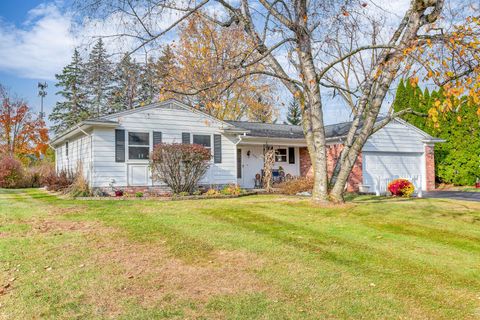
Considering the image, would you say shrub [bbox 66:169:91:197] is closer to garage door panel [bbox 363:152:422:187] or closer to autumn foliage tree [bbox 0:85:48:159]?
garage door panel [bbox 363:152:422:187]

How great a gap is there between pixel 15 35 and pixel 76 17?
10.3ft

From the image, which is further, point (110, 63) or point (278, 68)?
point (278, 68)

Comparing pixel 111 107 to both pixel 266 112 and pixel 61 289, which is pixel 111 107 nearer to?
pixel 266 112

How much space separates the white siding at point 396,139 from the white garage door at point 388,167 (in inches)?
10.3

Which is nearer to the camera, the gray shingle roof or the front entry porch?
the gray shingle roof

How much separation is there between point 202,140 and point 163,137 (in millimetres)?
1657

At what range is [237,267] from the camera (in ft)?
15.3

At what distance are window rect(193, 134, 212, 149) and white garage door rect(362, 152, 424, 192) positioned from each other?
711 centimetres

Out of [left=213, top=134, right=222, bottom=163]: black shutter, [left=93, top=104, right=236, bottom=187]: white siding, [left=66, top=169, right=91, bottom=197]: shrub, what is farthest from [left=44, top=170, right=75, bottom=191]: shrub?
[left=213, top=134, right=222, bottom=163]: black shutter

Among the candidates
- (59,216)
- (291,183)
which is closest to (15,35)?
(59,216)

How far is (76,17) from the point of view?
846 cm

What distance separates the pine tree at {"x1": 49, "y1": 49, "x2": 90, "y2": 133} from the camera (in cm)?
3828

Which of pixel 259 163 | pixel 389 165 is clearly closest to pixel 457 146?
pixel 389 165

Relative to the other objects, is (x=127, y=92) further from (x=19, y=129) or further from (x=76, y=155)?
(x=76, y=155)
